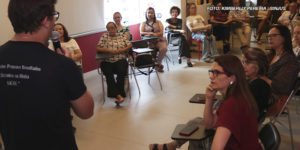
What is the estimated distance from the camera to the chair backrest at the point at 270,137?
1799mm

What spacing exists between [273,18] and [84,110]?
8.27 metres

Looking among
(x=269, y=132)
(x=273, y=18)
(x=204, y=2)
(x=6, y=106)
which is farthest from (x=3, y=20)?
(x=273, y=18)

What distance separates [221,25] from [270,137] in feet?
20.4

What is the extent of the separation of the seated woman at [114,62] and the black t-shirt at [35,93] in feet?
10.6

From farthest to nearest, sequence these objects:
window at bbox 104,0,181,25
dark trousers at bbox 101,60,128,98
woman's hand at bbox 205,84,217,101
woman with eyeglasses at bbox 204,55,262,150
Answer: window at bbox 104,0,181,25 → dark trousers at bbox 101,60,128,98 → woman's hand at bbox 205,84,217,101 → woman with eyeglasses at bbox 204,55,262,150

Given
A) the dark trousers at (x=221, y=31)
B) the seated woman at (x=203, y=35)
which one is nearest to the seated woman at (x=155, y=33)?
the seated woman at (x=203, y=35)

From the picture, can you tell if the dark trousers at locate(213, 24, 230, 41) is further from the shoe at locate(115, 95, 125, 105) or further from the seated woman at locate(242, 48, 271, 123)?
A: the seated woman at locate(242, 48, 271, 123)

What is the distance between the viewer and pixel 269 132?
6.45ft

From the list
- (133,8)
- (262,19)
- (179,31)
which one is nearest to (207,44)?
(179,31)

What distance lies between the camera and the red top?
5.71 feet

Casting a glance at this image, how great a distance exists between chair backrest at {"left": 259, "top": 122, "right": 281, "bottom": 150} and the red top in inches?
3.3

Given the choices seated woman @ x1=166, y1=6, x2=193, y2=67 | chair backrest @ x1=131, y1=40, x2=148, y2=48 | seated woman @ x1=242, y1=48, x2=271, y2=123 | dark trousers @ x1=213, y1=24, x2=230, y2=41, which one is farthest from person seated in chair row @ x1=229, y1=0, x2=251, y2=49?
seated woman @ x1=242, y1=48, x2=271, y2=123

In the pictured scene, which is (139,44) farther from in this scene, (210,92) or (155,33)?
(210,92)

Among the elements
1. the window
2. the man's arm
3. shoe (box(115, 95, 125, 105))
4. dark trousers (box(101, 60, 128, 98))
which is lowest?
shoe (box(115, 95, 125, 105))
